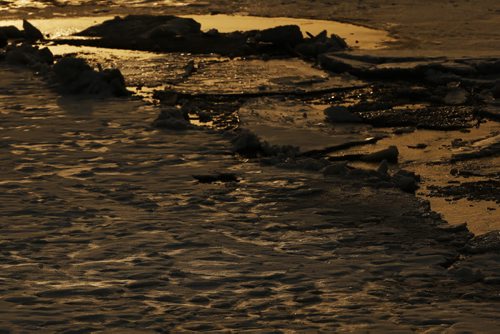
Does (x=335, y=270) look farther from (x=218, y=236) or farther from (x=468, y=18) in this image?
Result: (x=468, y=18)

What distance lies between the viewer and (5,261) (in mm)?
5164

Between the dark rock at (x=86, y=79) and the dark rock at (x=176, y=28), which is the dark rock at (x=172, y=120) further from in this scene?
the dark rock at (x=176, y=28)

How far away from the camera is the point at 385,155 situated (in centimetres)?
677

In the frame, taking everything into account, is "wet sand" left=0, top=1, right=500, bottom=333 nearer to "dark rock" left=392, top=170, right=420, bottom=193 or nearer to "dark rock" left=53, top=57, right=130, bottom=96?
"dark rock" left=392, top=170, right=420, bottom=193

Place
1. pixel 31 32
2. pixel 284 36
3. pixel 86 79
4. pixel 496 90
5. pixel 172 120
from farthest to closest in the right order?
pixel 31 32
pixel 284 36
pixel 86 79
pixel 496 90
pixel 172 120

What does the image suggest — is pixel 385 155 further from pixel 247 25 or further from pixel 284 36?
pixel 247 25

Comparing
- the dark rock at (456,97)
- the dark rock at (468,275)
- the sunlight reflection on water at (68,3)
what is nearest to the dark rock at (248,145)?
the dark rock at (456,97)

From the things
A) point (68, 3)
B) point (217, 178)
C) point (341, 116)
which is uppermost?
point (68, 3)

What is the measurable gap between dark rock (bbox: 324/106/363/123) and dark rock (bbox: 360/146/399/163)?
0.94 m

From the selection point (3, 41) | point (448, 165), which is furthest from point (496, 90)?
point (3, 41)

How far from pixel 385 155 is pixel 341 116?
3.32 feet

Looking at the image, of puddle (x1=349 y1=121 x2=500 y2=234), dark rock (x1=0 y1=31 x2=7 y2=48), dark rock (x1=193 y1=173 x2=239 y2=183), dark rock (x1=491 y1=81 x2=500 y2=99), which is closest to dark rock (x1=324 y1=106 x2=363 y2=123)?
puddle (x1=349 y1=121 x2=500 y2=234)

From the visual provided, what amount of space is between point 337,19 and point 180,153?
5634 millimetres

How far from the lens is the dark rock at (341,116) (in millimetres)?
7727
